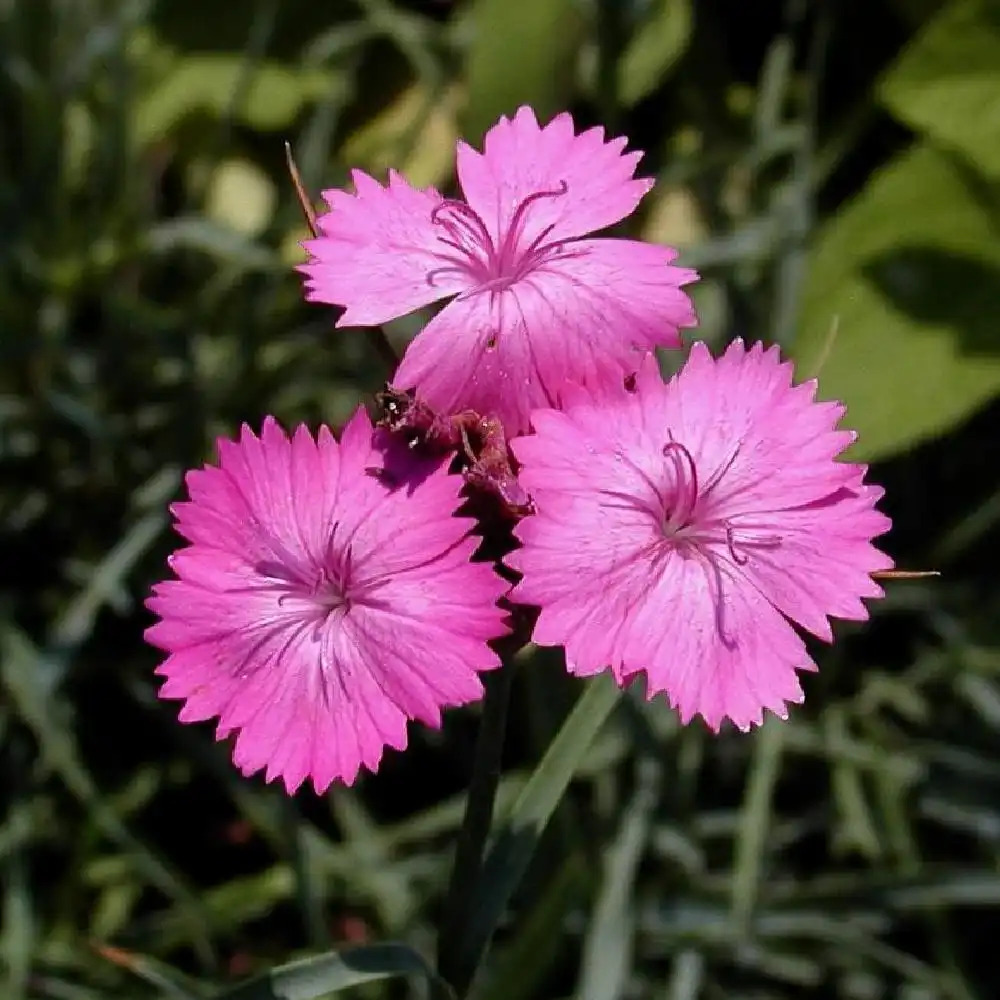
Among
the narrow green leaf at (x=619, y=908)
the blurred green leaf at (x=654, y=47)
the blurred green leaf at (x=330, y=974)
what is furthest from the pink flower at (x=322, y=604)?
the blurred green leaf at (x=654, y=47)

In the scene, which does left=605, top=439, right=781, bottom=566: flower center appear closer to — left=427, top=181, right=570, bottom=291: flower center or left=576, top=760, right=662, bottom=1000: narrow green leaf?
left=427, top=181, right=570, bottom=291: flower center

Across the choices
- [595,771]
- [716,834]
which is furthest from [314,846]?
[716,834]

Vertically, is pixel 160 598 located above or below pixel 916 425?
below

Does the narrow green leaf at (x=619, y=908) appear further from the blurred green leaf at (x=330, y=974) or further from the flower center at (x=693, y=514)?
the flower center at (x=693, y=514)

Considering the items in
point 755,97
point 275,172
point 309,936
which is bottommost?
point 309,936

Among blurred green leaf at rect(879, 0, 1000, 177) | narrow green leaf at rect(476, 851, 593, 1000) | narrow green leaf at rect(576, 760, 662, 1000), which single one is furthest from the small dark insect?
blurred green leaf at rect(879, 0, 1000, 177)

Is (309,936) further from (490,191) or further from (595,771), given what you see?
(490,191)
